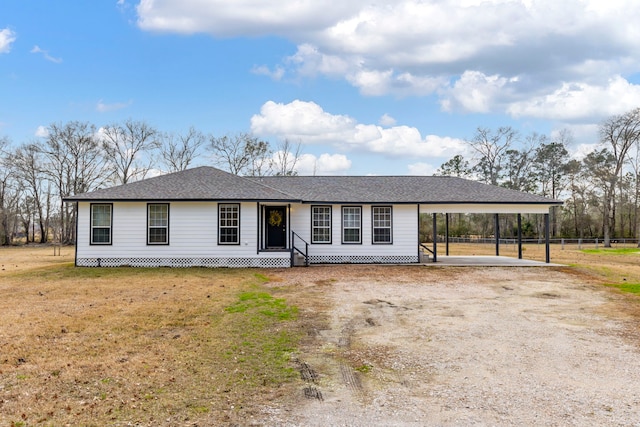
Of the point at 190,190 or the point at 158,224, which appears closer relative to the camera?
the point at 158,224

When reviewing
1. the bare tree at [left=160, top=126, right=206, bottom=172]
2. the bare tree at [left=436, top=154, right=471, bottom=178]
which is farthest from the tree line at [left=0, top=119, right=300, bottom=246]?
the bare tree at [left=436, top=154, right=471, bottom=178]

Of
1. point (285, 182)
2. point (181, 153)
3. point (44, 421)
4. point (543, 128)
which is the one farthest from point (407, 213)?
point (543, 128)

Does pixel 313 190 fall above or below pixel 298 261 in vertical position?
above

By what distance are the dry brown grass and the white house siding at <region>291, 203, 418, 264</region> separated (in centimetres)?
815

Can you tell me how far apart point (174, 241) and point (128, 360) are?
12.2 metres

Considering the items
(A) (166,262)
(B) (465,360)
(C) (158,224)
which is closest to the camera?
(B) (465,360)

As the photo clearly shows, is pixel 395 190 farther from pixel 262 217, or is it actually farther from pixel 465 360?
pixel 465 360

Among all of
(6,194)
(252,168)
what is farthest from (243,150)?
(6,194)

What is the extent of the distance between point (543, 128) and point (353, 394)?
54539 millimetres

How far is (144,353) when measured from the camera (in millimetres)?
5930

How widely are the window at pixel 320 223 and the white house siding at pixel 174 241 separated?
287 centimetres

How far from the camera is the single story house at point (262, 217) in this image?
680 inches

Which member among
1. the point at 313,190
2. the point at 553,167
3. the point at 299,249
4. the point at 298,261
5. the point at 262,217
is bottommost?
the point at 298,261

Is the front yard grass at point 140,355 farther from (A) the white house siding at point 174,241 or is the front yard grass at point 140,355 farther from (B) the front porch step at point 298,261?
(B) the front porch step at point 298,261
